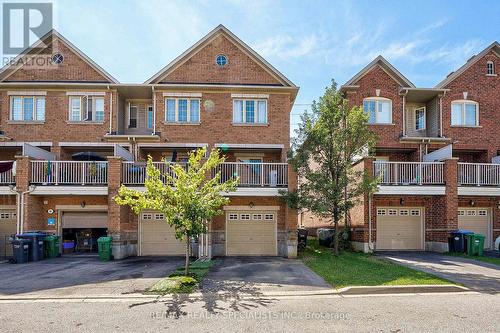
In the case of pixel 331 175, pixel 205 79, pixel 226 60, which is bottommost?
pixel 331 175

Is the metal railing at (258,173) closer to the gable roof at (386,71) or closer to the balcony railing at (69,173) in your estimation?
the balcony railing at (69,173)

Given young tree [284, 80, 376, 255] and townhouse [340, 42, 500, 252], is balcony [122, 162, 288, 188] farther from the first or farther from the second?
townhouse [340, 42, 500, 252]

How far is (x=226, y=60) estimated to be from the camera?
1817 centimetres

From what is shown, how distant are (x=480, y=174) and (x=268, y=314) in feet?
50.8

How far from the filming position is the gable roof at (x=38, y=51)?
17922 millimetres

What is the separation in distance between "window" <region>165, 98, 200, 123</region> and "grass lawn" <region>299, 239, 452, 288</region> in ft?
30.7

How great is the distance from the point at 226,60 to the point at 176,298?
527 inches

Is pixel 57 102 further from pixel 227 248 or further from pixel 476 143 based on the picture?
pixel 476 143

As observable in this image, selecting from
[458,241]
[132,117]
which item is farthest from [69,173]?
[458,241]

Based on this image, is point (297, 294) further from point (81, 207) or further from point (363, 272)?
point (81, 207)

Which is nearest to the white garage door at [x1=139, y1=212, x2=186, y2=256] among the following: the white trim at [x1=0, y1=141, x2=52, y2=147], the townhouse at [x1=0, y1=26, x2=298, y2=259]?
the townhouse at [x1=0, y1=26, x2=298, y2=259]

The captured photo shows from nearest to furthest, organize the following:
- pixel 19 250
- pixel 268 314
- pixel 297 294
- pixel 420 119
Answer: pixel 268 314 < pixel 297 294 < pixel 19 250 < pixel 420 119

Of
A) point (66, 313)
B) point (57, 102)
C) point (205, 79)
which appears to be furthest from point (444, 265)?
point (57, 102)

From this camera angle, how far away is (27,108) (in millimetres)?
17875
